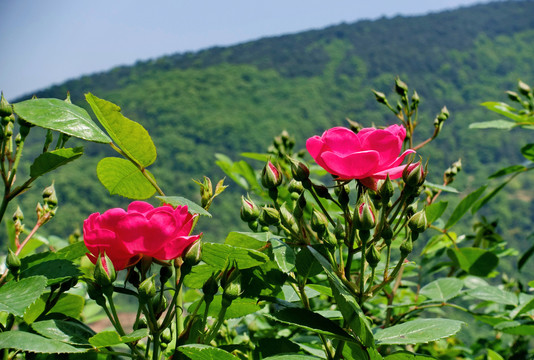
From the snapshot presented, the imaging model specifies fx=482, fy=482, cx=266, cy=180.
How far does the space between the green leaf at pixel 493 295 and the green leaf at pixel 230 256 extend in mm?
885

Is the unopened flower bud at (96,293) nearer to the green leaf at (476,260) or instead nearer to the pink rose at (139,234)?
the pink rose at (139,234)

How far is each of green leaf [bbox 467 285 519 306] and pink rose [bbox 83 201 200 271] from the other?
3.28ft

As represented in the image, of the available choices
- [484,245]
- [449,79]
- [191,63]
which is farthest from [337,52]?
[484,245]

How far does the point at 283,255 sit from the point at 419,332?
270 millimetres

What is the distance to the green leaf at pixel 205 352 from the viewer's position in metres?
0.70

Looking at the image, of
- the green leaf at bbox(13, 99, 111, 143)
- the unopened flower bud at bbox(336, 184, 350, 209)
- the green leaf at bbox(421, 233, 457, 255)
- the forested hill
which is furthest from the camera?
the forested hill

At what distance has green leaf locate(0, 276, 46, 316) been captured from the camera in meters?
0.70

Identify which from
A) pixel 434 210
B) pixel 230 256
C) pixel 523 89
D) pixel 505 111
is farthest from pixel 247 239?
pixel 523 89

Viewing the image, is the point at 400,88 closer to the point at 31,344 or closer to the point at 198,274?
the point at 198,274

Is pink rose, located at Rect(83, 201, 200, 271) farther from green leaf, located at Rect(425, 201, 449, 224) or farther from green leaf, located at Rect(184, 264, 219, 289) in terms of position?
green leaf, located at Rect(425, 201, 449, 224)

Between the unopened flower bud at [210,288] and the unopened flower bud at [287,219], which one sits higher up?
the unopened flower bud at [287,219]

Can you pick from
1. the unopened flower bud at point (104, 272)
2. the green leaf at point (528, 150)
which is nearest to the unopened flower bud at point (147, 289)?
the unopened flower bud at point (104, 272)

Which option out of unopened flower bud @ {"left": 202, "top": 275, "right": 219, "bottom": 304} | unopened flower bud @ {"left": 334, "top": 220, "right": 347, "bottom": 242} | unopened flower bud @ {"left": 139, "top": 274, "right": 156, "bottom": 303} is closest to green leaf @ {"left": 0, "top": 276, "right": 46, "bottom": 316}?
unopened flower bud @ {"left": 139, "top": 274, "right": 156, "bottom": 303}

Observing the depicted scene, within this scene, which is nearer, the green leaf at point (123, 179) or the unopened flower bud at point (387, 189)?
the unopened flower bud at point (387, 189)
